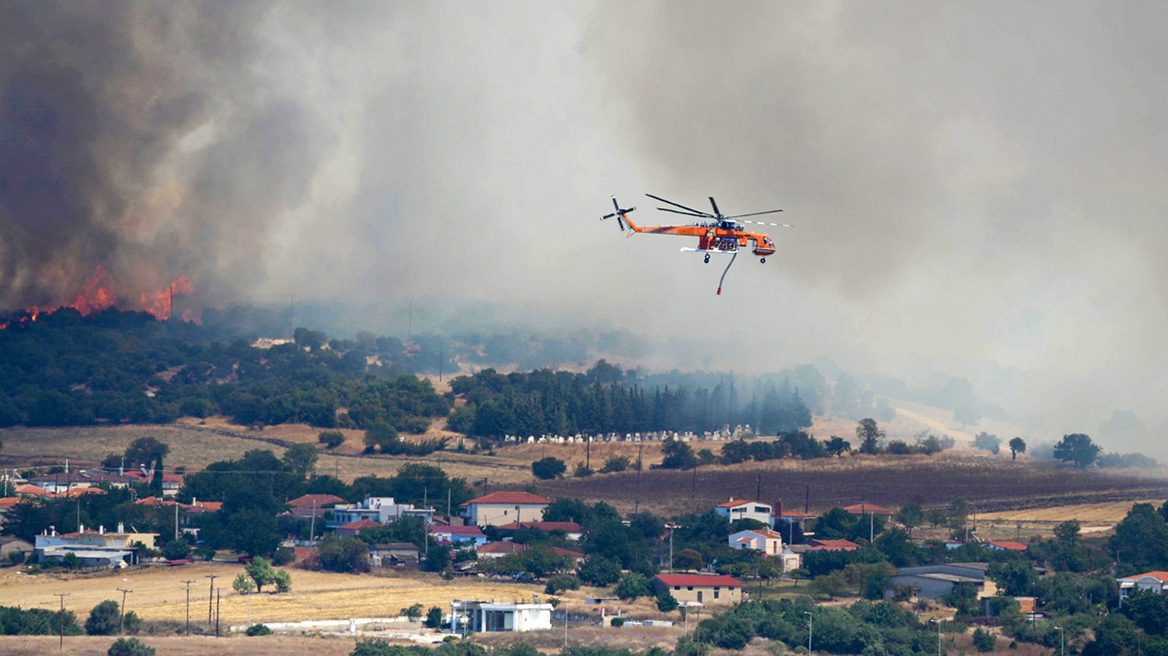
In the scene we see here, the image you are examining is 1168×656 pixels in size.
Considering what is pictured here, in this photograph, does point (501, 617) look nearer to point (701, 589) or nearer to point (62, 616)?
point (701, 589)

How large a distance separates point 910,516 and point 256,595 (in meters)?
72.4

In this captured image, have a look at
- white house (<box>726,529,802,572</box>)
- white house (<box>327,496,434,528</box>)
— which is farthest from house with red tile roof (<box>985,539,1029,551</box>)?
white house (<box>327,496,434,528</box>)

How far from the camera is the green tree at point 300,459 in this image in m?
170

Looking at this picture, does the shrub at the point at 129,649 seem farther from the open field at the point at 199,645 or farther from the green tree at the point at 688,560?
the green tree at the point at 688,560

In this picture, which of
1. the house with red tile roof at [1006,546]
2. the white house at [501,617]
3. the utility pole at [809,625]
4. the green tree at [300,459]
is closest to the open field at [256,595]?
the white house at [501,617]

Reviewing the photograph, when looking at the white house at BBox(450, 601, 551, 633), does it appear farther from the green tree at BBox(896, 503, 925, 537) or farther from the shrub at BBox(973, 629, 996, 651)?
the green tree at BBox(896, 503, 925, 537)

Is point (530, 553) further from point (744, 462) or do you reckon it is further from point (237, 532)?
point (744, 462)

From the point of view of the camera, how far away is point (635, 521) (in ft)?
443

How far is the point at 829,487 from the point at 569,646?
93.2 m

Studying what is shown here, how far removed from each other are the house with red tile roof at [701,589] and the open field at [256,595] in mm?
10523

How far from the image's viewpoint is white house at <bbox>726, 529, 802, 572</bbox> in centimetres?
12312

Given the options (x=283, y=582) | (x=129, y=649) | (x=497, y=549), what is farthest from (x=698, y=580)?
(x=129, y=649)

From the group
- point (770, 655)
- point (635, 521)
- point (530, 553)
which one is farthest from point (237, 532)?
point (770, 655)

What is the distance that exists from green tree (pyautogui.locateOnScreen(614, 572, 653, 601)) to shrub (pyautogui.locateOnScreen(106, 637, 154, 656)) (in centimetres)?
3863
